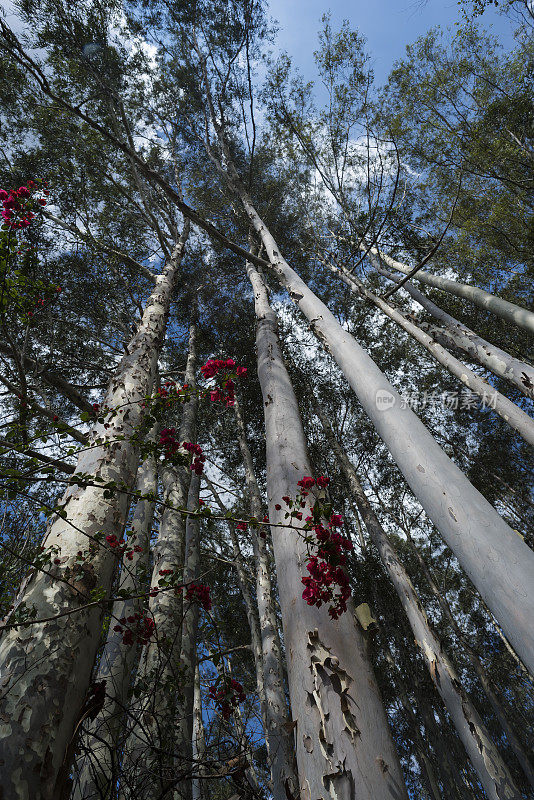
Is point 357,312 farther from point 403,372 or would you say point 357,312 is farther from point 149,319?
point 149,319

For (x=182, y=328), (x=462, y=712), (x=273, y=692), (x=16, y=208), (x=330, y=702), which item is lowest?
(x=330, y=702)

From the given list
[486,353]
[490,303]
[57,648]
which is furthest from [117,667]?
[490,303]

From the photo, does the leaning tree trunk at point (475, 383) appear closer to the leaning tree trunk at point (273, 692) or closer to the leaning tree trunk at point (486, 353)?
the leaning tree trunk at point (486, 353)

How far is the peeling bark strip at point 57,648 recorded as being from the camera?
3.70 ft

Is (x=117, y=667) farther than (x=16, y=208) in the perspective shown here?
Yes

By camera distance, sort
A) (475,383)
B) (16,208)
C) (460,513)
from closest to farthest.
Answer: (460,513) < (16,208) < (475,383)

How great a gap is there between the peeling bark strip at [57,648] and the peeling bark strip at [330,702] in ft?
2.49

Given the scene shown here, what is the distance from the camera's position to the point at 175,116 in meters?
8.98

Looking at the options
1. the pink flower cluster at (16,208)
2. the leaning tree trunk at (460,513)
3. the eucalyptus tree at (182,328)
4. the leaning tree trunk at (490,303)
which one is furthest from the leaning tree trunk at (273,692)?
the leaning tree trunk at (490,303)

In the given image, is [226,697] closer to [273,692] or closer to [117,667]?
[273,692]

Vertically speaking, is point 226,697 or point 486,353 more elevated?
point 486,353

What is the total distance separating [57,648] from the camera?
1414mm

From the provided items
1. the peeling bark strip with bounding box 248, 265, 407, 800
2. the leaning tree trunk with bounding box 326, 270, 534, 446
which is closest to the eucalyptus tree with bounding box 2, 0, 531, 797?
the peeling bark strip with bounding box 248, 265, 407, 800

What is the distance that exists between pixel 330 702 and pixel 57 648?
1050 mm
